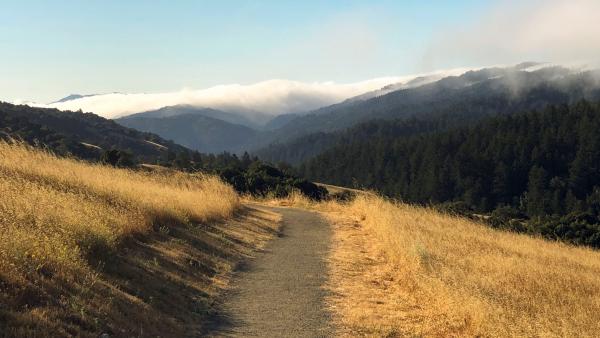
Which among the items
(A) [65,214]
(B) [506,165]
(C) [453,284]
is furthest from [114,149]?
(B) [506,165]

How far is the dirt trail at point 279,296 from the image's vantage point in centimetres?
623

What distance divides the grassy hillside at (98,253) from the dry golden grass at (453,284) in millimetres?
2438

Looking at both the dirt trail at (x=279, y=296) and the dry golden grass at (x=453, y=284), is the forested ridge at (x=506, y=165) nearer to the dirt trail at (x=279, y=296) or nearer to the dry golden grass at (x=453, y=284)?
the dry golden grass at (x=453, y=284)

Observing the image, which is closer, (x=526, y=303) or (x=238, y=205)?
(x=526, y=303)

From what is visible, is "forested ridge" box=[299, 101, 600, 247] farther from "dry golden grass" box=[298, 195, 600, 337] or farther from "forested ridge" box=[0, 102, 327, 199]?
"dry golden grass" box=[298, 195, 600, 337]

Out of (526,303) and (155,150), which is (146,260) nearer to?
(526,303)

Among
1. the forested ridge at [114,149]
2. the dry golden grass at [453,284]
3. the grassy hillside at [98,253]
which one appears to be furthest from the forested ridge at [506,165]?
the grassy hillside at [98,253]

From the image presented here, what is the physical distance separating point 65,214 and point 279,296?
12.0ft

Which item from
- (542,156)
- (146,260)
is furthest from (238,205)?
(542,156)

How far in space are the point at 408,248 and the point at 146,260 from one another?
213 inches

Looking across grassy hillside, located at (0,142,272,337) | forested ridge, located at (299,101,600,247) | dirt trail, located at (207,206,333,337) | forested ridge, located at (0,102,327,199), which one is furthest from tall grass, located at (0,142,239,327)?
forested ridge, located at (299,101,600,247)

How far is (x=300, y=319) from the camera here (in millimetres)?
6637

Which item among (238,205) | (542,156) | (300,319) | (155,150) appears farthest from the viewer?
(542,156)

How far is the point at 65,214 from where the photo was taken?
7.57 m
